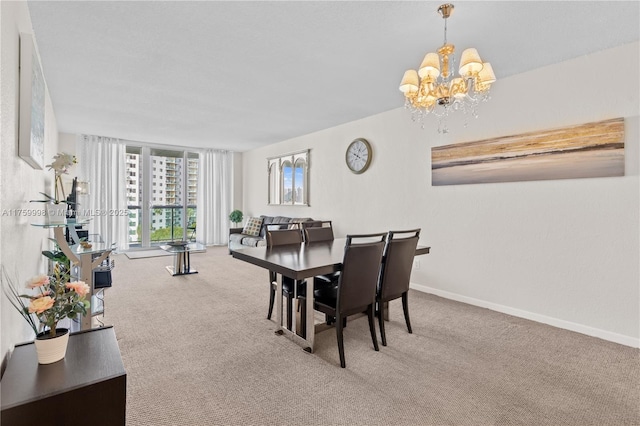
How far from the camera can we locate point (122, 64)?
114 inches

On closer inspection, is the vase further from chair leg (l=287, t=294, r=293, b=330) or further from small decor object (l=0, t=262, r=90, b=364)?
chair leg (l=287, t=294, r=293, b=330)

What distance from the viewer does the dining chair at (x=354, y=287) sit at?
225 cm

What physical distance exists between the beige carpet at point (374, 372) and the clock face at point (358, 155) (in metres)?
2.30

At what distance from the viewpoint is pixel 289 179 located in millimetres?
6562

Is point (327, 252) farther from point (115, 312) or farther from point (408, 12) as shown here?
point (115, 312)

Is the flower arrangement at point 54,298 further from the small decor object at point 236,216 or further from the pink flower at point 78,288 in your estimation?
the small decor object at point 236,216

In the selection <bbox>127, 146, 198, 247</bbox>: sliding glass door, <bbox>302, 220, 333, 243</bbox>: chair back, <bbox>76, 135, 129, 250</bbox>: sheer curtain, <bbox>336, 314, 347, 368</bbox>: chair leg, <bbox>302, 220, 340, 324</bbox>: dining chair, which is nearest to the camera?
<bbox>336, 314, 347, 368</bbox>: chair leg

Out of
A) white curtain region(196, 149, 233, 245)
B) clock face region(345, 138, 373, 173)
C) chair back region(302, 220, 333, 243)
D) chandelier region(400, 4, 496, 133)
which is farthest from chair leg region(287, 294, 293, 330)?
white curtain region(196, 149, 233, 245)

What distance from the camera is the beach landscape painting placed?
2.64 meters

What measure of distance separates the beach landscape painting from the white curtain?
545 cm

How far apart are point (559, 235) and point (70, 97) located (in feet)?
18.3

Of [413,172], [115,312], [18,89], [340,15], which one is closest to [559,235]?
[413,172]

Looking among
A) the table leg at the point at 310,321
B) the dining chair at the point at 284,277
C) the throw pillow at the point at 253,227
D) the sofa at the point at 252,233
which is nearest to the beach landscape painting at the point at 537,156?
the dining chair at the point at 284,277

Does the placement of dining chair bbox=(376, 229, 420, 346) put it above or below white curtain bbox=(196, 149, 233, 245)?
below
